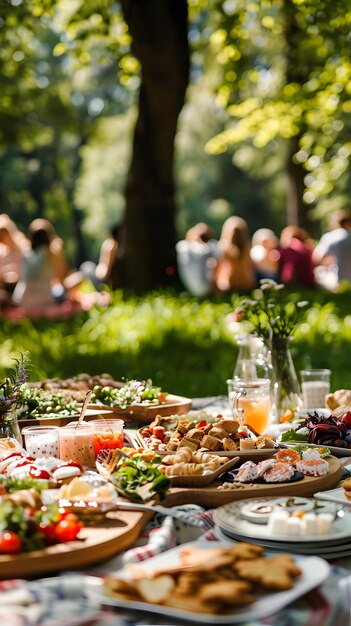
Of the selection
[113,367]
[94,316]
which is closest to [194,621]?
[113,367]

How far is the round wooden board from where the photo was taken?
7.58ft

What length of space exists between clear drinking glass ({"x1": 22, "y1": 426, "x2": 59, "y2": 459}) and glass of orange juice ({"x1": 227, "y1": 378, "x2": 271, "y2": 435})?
2.17 feet

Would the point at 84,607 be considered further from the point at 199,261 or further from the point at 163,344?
the point at 199,261

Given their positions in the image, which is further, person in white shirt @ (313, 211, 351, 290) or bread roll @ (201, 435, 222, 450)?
person in white shirt @ (313, 211, 351, 290)

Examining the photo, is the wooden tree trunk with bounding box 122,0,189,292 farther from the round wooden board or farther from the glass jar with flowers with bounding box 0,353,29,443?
the round wooden board

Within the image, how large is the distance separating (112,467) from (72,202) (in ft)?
124

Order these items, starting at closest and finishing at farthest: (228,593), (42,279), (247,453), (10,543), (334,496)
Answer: (228,593) → (10,543) → (334,496) → (247,453) → (42,279)

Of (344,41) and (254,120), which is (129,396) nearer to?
(344,41)

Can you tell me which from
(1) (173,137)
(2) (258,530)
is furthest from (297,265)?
(2) (258,530)

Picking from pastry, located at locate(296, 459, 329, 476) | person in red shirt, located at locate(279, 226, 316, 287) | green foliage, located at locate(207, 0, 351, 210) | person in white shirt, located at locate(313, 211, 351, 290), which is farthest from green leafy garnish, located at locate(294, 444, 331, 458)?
person in white shirt, located at locate(313, 211, 351, 290)

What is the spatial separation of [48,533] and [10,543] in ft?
0.29

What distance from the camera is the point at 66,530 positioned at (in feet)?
6.45

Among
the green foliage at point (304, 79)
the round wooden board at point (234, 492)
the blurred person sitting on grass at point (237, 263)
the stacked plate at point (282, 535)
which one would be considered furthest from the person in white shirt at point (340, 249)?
the stacked plate at point (282, 535)

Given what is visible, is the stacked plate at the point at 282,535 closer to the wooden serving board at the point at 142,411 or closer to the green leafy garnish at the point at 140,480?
the green leafy garnish at the point at 140,480
